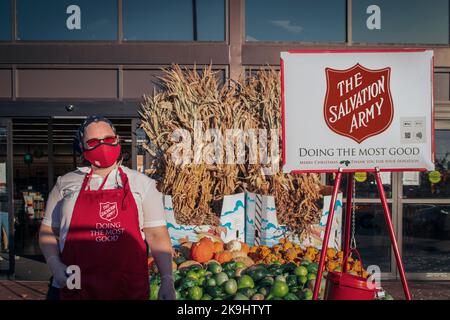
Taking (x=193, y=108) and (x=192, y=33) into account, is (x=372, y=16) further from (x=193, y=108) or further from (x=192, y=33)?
(x=193, y=108)

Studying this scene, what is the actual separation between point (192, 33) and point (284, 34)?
4.56ft

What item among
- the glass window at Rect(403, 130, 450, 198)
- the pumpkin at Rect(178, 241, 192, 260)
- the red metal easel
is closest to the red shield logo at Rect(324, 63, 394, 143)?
the red metal easel

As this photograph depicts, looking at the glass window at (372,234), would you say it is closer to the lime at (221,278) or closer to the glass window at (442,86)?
the glass window at (442,86)

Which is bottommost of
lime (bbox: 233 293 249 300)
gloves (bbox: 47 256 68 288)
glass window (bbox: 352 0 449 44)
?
lime (bbox: 233 293 249 300)

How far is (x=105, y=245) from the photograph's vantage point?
2916 mm

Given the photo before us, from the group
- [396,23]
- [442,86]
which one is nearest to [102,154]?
[396,23]

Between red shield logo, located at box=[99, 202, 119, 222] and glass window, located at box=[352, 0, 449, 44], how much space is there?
5669 mm

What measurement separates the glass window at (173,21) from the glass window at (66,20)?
0.25 metres

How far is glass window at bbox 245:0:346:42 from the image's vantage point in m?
7.50

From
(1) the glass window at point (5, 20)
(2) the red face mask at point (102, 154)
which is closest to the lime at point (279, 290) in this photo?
(2) the red face mask at point (102, 154)

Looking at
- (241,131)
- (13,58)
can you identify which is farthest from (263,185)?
(13,58)

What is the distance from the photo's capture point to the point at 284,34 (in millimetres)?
7508

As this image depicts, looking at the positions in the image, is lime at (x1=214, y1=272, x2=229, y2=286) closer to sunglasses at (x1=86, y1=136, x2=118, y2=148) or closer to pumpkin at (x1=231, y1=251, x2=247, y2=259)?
pumpkin at (x1=231, y1=251, x2=247, y2=259)

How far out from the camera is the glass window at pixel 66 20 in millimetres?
7402
